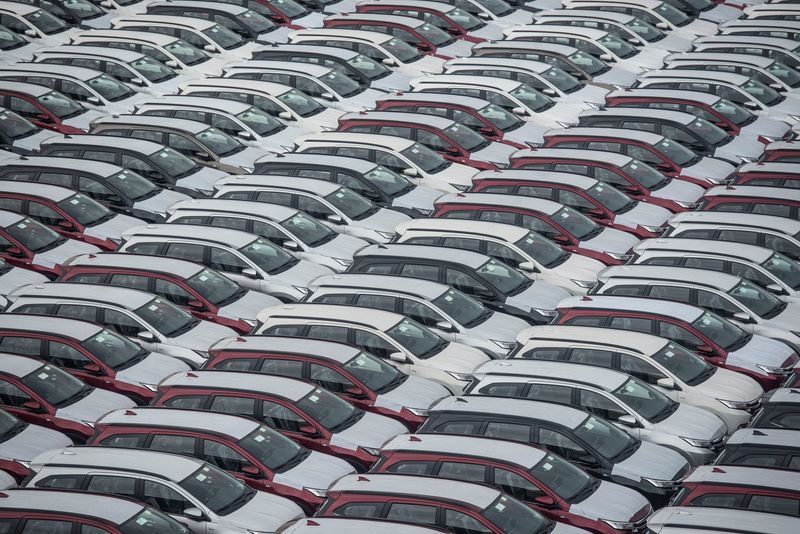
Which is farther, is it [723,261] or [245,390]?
[723,261]

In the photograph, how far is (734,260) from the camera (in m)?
21.2

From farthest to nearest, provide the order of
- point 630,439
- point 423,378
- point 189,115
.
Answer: point 189,115 < point 423,378 < point 630,439

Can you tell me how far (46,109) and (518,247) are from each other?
12431mm

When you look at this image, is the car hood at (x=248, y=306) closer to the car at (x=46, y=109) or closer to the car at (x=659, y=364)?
the car at (x=659, y=364)

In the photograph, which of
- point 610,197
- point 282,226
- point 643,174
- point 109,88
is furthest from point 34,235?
point 643,174

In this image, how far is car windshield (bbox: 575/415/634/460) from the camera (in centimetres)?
1644

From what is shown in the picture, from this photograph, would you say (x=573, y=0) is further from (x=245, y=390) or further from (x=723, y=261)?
(x=245, y=390)

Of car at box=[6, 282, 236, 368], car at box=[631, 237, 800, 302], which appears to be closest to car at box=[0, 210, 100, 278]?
car at box=[6, 282, 236, 368]

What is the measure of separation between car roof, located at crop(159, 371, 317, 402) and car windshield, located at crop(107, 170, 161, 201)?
780 centimetres

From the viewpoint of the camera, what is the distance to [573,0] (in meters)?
37.4

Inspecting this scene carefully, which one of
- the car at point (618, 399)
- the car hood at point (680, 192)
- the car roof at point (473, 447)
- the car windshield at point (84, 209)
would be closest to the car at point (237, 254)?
the car windshield at point (84, 209)

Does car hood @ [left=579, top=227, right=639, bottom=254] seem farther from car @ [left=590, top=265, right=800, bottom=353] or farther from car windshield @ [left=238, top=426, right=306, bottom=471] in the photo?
car windshield @ [left=238, top=426, right=306, bottom=471]

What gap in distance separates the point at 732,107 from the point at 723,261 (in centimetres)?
840

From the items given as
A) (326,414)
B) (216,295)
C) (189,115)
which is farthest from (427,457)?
(189,115)
